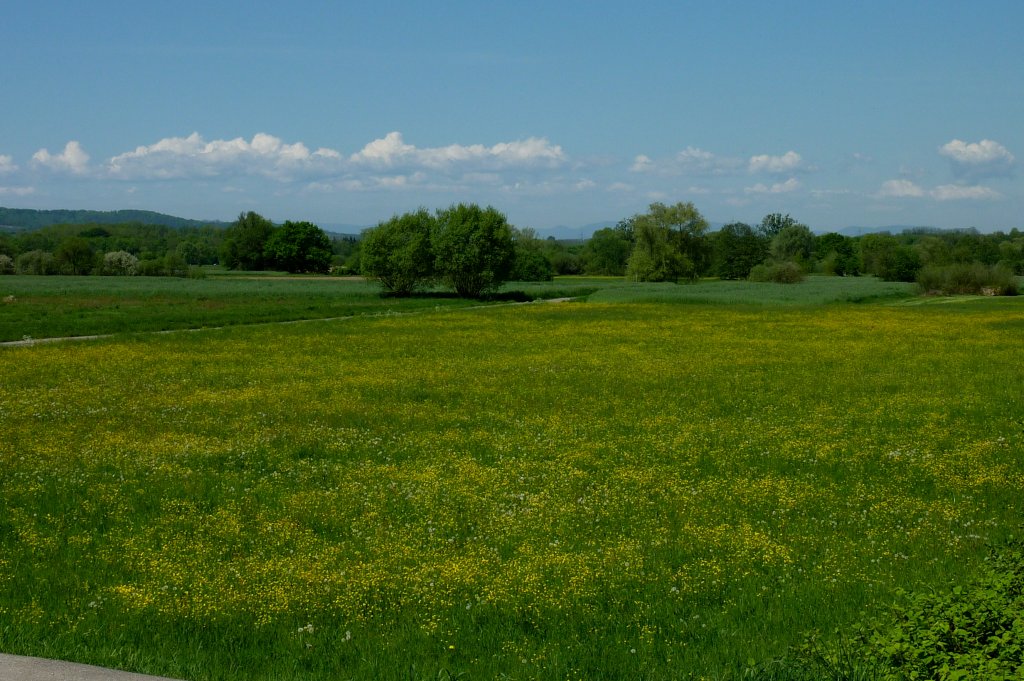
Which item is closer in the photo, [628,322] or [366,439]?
→ [366,439]

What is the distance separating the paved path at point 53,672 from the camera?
6.52 meters

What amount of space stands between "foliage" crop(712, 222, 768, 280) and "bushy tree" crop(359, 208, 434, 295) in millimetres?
72645

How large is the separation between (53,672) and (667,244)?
124900mm

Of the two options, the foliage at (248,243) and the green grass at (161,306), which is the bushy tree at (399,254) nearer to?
the green grass at (161,306)

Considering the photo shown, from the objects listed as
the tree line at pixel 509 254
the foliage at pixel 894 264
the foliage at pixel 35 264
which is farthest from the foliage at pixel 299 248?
the foliage at pixel 894 264

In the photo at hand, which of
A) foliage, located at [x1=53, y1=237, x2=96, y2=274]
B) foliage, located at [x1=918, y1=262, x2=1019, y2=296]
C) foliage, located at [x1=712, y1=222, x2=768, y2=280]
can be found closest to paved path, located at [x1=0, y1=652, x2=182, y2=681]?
foliage, located at [x1=918, y1=262, x2=1019, y2=296]

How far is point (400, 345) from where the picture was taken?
37.2m

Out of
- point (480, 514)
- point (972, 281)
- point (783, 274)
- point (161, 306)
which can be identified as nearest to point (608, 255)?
point (783, 274)

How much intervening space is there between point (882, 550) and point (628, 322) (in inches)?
1618

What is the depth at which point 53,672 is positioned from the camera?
262 inches

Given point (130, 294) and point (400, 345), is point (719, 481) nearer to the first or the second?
point (400, 345)

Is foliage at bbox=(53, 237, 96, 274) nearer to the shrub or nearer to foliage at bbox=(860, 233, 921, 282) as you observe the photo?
the shrub

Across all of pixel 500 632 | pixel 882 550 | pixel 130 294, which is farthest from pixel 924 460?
pixel 130 294

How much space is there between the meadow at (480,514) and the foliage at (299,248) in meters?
123
